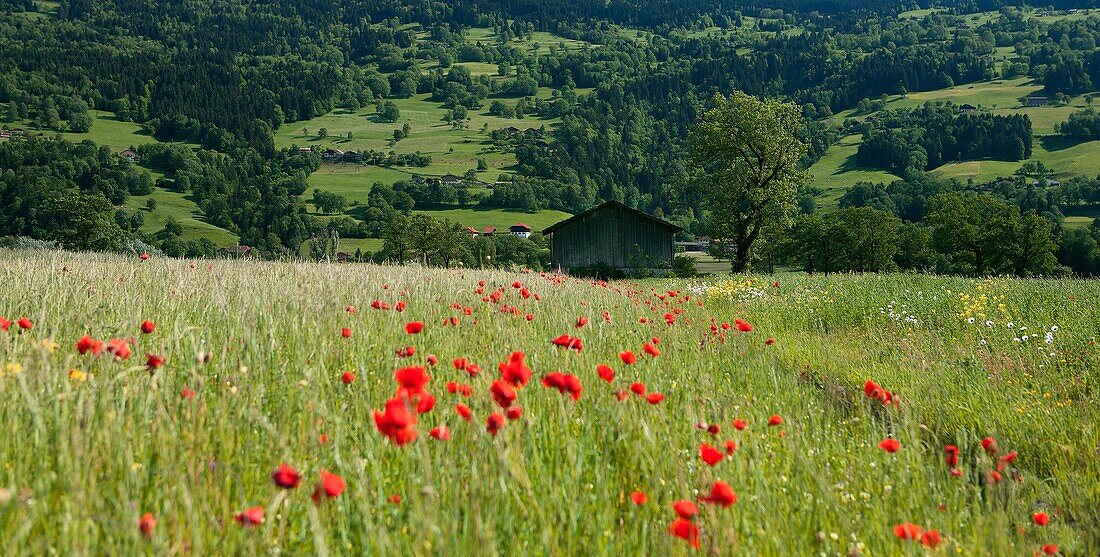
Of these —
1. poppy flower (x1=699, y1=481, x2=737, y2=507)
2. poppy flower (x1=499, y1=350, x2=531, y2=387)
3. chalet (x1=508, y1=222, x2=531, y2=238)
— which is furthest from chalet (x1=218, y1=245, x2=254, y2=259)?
chalet (x1=508, y1=222, x2=531, y2=238)

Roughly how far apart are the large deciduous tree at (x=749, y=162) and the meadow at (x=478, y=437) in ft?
118

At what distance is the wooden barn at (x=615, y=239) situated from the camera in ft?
179

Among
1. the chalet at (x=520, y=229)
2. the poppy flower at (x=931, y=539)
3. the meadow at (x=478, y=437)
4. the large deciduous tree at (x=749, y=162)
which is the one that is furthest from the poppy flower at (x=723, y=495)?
the chalet at (x=520, y=229)

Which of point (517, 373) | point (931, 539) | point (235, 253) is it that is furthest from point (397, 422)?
point (235, 253)

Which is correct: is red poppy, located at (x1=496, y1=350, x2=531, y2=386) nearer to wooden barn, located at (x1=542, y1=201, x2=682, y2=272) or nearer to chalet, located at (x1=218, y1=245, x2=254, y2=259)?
chalet, located at (x1=218, y1=245, x2=254, y2=259)

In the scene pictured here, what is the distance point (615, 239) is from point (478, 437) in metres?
52.3

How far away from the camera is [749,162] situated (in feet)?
142

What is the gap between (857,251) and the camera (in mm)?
80750

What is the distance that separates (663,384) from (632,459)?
1.48 metres

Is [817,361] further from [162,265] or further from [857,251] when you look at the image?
[857,251]

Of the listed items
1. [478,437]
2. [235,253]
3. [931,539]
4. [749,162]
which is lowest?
[931,539]

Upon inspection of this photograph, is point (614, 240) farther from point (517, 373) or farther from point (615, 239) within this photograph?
point (517, 373)

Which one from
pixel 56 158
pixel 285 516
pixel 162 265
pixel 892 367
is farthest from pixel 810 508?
pixel 56 158

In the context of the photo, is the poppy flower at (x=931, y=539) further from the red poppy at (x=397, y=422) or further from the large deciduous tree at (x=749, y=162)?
the large deciduous tree at (x=749, y=162)
